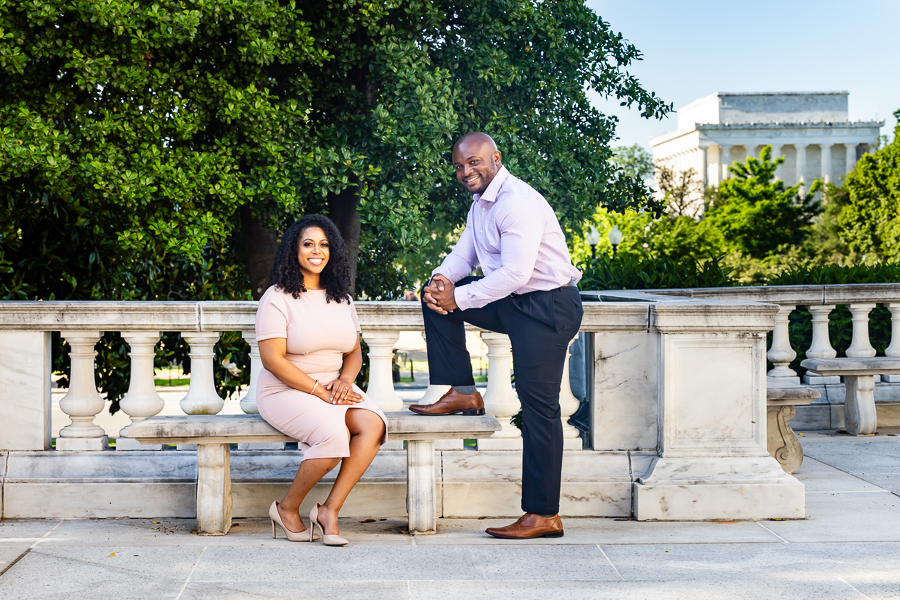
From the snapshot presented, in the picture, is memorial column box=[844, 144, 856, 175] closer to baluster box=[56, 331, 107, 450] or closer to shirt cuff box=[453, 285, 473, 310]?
shirt cuff box=[453, 285, 473, 310]

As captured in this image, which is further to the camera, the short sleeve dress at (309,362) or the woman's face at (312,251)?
the woman's face at (312,251)

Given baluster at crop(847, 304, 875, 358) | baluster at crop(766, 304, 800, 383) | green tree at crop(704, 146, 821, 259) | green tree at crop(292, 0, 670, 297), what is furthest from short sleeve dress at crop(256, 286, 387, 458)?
green tree at crop(704, 146, 821, 259)

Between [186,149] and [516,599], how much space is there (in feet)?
24.3

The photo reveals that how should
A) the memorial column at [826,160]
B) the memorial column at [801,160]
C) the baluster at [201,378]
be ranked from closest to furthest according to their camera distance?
1. the baluster at [201,378]
2. the memorial column at [801,160]
3. the memorial column at [826,160]

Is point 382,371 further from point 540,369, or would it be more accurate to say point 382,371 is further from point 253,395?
point 540,369

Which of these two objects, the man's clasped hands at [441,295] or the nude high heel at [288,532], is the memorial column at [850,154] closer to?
the man's clasped hands at [441,295]

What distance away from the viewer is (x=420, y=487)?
4.61 meters

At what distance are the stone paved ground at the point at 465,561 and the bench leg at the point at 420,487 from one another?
11 centimetres

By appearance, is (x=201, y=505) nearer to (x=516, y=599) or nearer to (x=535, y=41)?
(x=516, y=599)

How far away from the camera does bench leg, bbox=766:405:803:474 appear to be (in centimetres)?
575

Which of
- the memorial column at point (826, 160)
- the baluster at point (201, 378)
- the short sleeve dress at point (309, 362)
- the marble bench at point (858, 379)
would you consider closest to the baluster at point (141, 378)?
the baluster at point (201, 378)

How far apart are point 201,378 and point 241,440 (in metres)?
0.80

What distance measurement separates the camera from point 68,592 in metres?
3.64

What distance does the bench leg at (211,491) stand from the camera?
4520 mm
